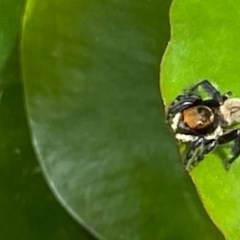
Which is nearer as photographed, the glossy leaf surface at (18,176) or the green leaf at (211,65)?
the green leaf at (211,65)

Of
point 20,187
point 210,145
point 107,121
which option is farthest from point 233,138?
point 20,187

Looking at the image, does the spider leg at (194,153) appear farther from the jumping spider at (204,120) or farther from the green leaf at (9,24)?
the green leaf at (9,24)

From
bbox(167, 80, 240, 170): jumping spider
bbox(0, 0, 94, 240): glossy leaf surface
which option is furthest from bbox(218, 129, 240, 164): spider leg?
bbox(0, 0, 94, 240): glossy leaf surface

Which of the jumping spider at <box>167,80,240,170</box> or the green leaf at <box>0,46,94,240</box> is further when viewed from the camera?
the green leaf at <box>0,46,94,240</box>

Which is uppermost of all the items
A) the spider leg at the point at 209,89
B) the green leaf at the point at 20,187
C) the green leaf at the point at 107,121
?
the spider leg at the point at 209,89

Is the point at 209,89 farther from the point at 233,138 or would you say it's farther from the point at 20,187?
the point at 20,187

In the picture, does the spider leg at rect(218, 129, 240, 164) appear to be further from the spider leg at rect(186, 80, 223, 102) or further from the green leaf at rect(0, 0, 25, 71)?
the green leaf at rect(0, 0, 25, 71)

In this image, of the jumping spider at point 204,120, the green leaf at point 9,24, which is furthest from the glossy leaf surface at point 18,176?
the jumping spider at point 204,120
